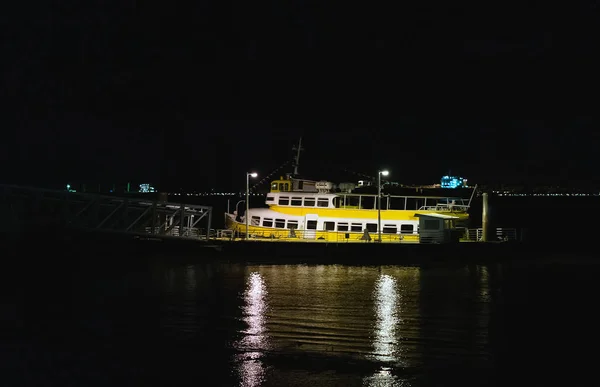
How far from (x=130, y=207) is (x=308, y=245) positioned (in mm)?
11078

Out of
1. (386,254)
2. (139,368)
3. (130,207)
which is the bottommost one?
(139,368)

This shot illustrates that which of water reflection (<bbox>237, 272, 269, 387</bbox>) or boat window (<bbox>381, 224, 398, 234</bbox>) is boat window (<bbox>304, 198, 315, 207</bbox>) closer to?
boat window (<bbox>381, 224, 398, 234</bbox>)

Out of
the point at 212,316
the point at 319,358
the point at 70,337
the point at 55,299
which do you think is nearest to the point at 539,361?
the point at 319,358

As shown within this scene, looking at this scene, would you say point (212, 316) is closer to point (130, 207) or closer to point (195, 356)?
point (195, 356)

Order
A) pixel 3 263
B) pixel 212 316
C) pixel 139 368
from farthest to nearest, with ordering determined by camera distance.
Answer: pixel 3 263 < pixel 212 316 < pixel 139 368

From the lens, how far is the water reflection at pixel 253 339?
444 inches

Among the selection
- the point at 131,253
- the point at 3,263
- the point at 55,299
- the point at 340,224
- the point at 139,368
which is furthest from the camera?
the point at 340,224

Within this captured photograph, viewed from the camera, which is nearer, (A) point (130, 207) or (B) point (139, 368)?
(B) point (139, 368)

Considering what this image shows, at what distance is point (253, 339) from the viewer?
14031 mm

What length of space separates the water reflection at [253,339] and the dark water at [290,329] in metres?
0.06

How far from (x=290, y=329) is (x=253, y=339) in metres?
1.39

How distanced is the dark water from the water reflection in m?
0.06

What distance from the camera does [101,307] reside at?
17.7 m

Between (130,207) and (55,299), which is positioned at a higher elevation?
(130,207)
